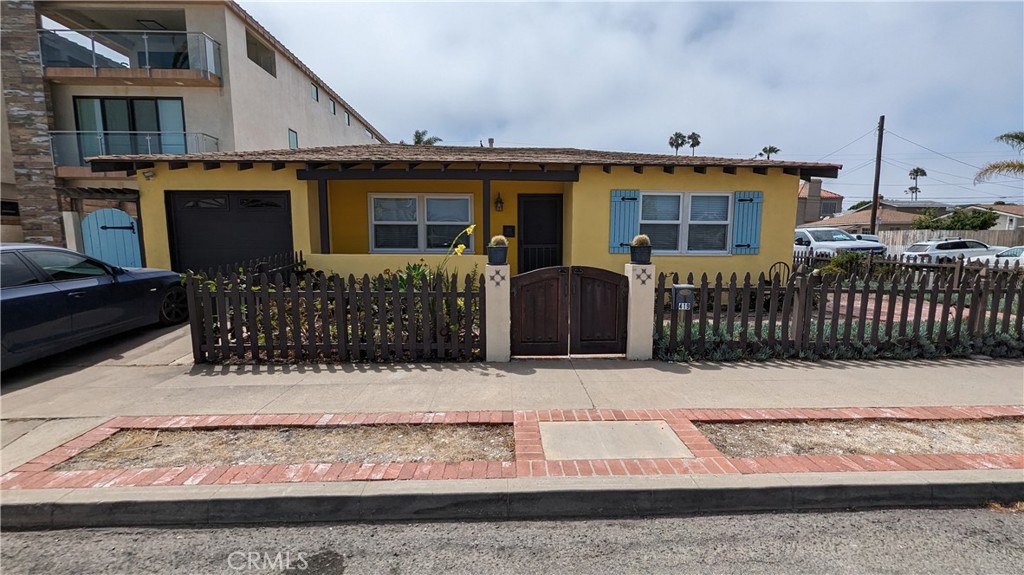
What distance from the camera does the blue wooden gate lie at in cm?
1393

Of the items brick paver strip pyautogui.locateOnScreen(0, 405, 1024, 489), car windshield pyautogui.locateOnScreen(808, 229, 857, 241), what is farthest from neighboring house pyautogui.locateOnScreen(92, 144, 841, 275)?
car windshield pyautogui.locateOnScreen(808, 229, 857, 241)

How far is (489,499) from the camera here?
2.93 meters

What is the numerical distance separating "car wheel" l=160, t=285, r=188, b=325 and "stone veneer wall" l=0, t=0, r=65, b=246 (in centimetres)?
1284

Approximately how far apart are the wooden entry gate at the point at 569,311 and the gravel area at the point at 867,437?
83.9 inches

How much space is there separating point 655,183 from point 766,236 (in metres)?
2.77

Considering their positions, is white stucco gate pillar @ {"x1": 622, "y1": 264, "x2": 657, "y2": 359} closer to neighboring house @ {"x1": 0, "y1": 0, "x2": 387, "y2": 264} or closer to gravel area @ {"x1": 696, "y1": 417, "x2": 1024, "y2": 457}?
gravel area @ {"x1": 696, "y1": 417, "x2": 1024, "y2": 457}

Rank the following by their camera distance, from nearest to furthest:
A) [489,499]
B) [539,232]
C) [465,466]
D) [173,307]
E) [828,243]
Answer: [489,499], [465,466], [173,307], [539,232], [828,243]

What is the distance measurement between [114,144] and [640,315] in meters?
18.8

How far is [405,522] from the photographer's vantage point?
2861 mm

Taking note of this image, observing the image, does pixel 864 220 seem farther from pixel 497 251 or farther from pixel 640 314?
pixel 497 251

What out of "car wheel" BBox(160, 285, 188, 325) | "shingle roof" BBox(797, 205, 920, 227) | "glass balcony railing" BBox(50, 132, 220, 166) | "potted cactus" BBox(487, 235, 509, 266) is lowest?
"car wheel" BBox(160, 285, 188, 325)

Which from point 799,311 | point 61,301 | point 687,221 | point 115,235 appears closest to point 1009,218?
point 687,221
